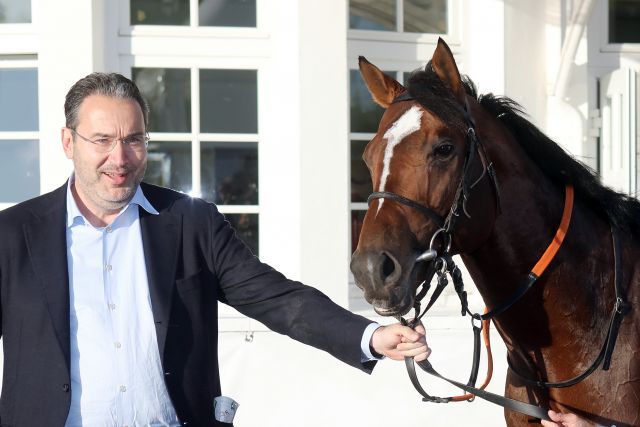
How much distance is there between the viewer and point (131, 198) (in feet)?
6.28

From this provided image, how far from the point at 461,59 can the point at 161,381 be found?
324 centimetres

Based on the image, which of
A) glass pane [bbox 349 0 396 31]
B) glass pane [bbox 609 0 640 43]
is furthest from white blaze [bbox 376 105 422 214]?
glass pane [bbox 609 0 640 43]

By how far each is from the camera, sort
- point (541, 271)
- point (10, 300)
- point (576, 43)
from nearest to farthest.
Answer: point (10, 300)
point (541, 271)
point (576, 43)

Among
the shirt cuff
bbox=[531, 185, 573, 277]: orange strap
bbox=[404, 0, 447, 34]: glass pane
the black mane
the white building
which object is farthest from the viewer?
bbox=[404, 0, 447, 34]: glass pane

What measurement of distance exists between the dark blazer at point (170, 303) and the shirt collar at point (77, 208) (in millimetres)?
18

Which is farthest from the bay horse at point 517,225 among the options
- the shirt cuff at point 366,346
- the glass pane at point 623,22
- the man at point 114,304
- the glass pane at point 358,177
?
the glass pane at point 623,22

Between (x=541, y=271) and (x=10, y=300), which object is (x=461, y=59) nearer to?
(x=541, y=271)

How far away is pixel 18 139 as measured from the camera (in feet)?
14.3

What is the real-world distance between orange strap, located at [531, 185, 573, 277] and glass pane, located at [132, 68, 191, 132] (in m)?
2.65

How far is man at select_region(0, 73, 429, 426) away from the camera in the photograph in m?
1.79

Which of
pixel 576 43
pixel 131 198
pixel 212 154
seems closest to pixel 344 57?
pixel 212 154

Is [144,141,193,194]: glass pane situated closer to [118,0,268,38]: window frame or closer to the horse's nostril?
[118,0,268,38]: window frame

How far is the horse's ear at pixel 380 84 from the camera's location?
2.36 metres

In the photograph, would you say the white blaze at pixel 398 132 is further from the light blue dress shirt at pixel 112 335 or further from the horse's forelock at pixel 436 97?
the light blue dress shirt at pixel 112 335
